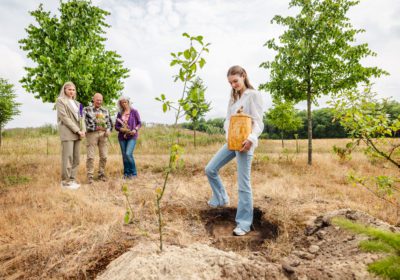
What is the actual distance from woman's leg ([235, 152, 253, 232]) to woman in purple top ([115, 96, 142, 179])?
12.1ft

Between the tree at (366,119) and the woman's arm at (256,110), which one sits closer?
the tree at (366,119)

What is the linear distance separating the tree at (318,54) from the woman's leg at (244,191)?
585cm

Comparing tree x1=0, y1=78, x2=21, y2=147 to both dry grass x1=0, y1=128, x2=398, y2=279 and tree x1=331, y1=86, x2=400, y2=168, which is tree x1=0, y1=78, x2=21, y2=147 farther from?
tree x1=331, y1=86, x2=400, y2=168

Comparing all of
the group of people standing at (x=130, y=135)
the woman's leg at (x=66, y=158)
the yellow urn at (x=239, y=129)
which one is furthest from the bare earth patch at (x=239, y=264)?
the woman's leg at (x=66, y=158)

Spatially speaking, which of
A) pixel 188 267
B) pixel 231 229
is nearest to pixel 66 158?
pixel 231 229

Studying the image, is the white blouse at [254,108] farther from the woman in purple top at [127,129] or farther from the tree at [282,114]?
the tree at [282,114]

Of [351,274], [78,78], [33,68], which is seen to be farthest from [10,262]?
[33,68]

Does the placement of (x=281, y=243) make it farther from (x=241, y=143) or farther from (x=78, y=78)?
(x=78, y=78)

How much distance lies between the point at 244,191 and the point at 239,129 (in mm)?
787

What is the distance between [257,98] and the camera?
3.34 meters

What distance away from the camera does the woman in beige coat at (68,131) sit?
5.35 m

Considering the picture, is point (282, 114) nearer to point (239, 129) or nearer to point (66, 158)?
point (66, 158)

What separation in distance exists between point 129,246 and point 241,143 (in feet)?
5.48

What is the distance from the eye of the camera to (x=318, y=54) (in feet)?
26.2
